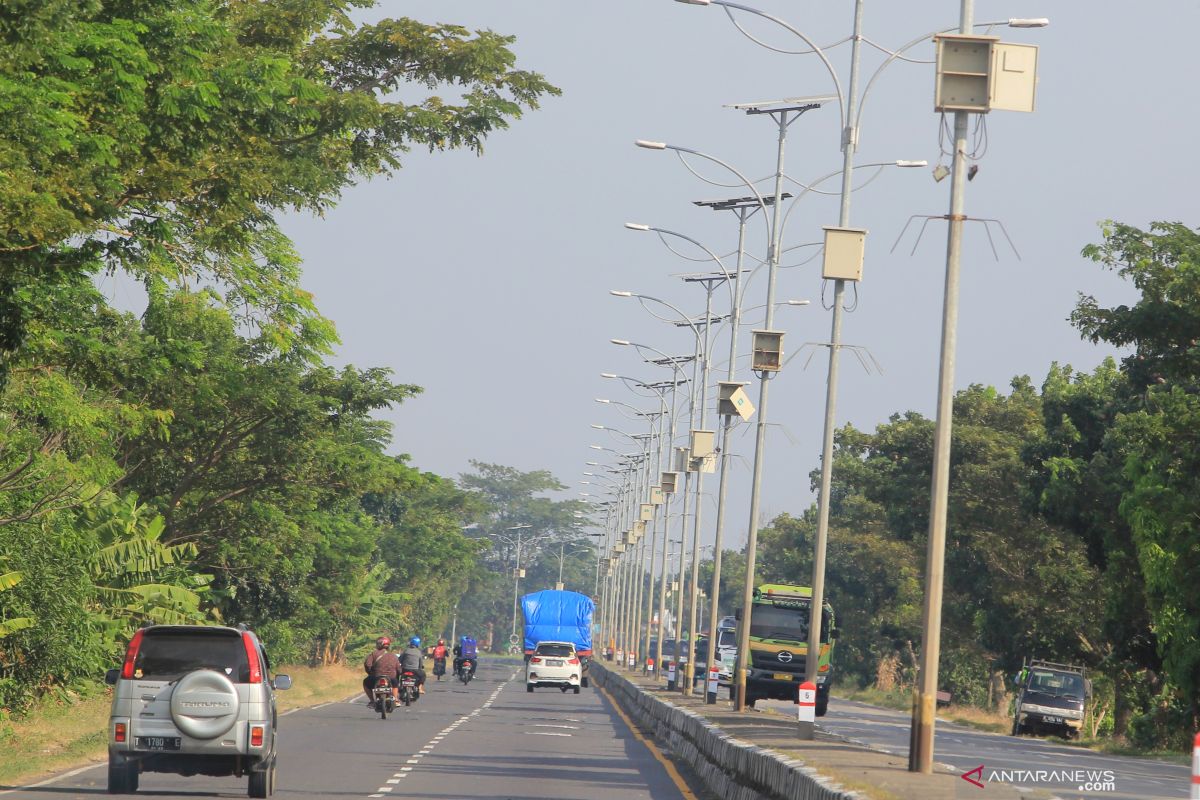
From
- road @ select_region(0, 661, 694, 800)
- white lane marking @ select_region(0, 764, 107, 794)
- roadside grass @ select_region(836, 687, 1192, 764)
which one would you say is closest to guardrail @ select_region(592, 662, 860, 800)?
road @ select_region(0, 661, 694, 800)

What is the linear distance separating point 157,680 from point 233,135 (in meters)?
6.15

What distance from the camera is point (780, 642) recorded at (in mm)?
54781

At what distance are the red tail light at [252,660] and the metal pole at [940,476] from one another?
6.67 m

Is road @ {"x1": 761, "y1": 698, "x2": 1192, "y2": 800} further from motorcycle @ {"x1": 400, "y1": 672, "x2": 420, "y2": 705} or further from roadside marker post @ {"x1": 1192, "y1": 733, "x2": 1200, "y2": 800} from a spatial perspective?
motorcycle @ {"x1": 400, "y1": 672, "x2": 420, "y2": 705}

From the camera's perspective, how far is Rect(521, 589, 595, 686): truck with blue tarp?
78750 millimetres

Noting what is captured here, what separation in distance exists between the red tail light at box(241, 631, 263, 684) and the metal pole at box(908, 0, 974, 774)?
6.67 m

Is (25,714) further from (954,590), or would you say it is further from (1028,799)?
(954,590)

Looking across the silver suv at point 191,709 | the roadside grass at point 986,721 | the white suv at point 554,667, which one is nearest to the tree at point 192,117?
the silver suv at point 191,709

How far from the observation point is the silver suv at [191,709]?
63.0 feet

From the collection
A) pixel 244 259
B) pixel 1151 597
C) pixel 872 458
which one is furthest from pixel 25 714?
pixel 872 458

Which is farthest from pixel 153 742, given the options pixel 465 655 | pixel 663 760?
pixel 465 655

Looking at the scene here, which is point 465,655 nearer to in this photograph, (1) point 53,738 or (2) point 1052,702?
(2) point 1052,702

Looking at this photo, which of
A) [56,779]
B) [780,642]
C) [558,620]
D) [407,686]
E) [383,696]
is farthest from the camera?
[558,620]

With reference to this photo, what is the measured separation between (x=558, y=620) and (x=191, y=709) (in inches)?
2361
